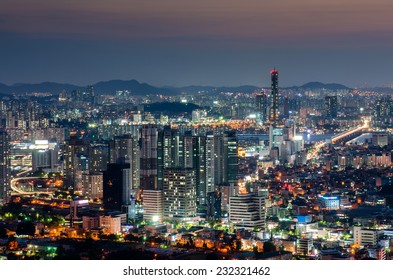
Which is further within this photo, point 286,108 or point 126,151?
point 286,108

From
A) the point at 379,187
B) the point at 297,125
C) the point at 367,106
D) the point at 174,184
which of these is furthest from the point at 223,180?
the point at 297,125

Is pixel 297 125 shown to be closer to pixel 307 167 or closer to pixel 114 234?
pixel 307 167

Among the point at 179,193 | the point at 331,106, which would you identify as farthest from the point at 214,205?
the point at 331,106

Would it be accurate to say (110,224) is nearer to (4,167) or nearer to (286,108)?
(4,167)

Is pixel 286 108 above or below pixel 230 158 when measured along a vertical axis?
above

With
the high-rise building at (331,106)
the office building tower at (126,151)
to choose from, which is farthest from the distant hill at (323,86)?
the office building tower at (126,151)

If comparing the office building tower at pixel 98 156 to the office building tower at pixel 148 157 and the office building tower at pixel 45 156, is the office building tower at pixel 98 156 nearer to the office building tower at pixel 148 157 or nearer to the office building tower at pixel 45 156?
the office building tower at pixel 148 157
